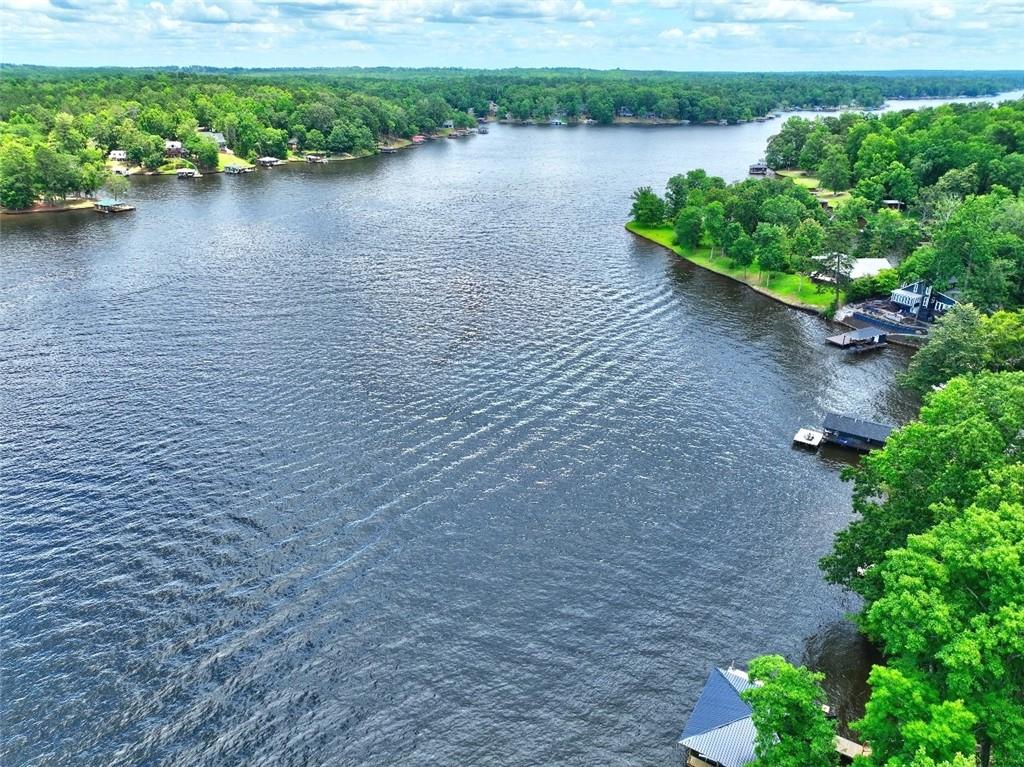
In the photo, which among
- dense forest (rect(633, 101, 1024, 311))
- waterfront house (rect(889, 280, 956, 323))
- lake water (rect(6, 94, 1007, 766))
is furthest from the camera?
waterfront house (rect(889, 280, 956, 323))

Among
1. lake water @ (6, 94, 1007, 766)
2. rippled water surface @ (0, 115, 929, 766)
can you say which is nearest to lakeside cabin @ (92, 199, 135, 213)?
lake water @ (6, 94, 1007, 766)

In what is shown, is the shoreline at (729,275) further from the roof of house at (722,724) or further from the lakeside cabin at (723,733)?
the lakeside cabin at (723,733)

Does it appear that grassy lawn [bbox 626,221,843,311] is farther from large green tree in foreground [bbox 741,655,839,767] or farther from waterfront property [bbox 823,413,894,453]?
large green tree in foreground [bbox 741,655,839,767]

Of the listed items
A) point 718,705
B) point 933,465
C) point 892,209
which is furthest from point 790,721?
point 892,209

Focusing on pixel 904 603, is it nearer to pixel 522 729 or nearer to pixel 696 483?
pixel 522 729

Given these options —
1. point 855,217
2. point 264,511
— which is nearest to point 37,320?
point 264,511

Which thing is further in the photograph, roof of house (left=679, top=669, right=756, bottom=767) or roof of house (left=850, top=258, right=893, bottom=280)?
roof of house (left=850, top=258, right=893, bottom=280)
